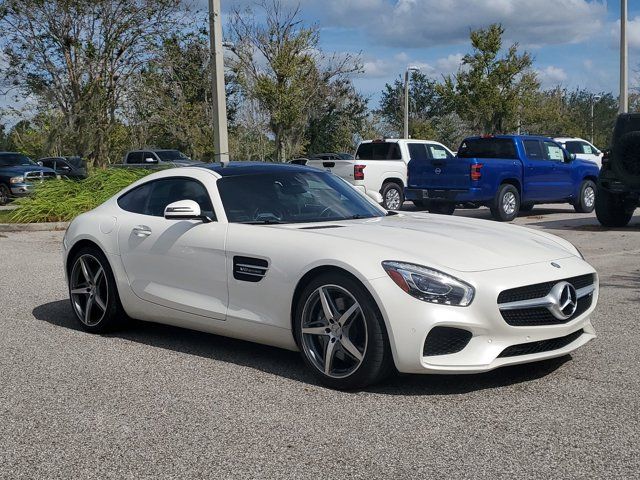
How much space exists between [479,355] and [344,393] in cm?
84

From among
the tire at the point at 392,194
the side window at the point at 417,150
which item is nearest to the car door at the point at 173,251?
the tire at the point at 392,194

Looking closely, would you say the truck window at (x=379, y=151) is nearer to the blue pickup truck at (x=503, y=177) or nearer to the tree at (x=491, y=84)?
the blue pickup truck at (x=503, y=177)

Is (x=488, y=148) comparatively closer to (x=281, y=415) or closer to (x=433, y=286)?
(x=433, y=286)

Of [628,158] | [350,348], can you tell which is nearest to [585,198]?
[628,158]

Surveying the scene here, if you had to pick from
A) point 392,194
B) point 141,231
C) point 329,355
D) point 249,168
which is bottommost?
point 392,194

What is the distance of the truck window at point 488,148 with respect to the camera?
60.3 feet

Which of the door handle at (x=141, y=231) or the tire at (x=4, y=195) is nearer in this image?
the door handle at (x=141, y=231)

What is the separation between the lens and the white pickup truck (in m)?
20.4

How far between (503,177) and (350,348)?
13.4 meters

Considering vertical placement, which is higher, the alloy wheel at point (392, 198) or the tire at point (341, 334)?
the tire at point (341, 334)

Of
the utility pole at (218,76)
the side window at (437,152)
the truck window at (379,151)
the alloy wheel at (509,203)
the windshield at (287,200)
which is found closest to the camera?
the windshield at (287,200)

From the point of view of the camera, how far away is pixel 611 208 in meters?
15.2

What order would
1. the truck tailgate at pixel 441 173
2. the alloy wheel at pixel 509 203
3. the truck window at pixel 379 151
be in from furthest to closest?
the truck window at pixel 379 151
the alloy wheel at pixel 509 203
the truck tailgate at pixel 441 173

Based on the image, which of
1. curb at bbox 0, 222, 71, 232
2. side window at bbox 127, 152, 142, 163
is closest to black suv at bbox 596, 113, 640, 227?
curb at bbox 0, 222, 71, 232
